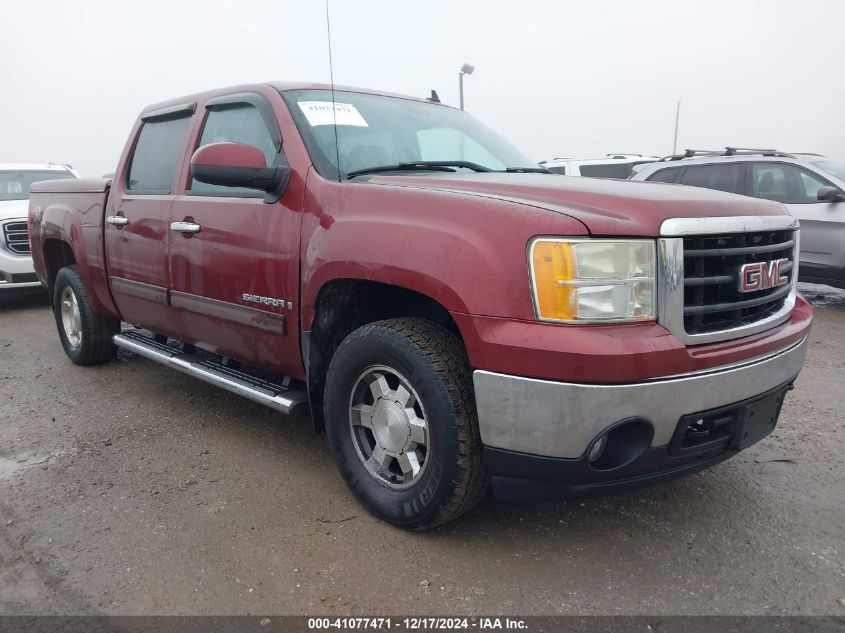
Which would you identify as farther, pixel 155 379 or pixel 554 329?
pixel 155 379

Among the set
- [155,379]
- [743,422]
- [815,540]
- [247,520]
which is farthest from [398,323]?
[155,379]

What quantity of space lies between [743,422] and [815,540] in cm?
64

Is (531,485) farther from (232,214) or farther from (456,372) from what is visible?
(232,214)

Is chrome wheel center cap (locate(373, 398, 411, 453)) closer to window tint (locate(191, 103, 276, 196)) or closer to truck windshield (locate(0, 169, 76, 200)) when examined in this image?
window tint (locate(191, 103, 276, 196))

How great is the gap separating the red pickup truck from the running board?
0.02m

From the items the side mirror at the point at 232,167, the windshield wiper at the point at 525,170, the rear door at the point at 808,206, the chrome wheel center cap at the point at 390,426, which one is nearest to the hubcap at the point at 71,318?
the side mirror at the point at 232,167

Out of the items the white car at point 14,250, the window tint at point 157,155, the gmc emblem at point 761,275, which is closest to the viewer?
the gmc emblem at point 761,275

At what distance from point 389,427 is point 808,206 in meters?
6.41

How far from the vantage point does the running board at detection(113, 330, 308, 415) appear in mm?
3023

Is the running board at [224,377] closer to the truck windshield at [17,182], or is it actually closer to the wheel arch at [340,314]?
the wheel arch at [340,314]

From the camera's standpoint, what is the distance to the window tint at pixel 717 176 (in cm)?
760

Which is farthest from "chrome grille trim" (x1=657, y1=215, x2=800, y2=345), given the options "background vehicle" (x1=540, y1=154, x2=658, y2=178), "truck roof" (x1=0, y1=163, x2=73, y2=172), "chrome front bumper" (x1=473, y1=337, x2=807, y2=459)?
"truck roof" (x1=0, y1=163, x2=73, y2=172)

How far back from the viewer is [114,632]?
207 centimetres

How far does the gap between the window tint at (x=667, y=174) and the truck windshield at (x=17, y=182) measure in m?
7.99
